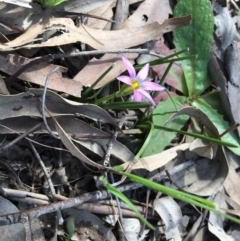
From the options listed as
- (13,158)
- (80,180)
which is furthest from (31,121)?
(80,180)

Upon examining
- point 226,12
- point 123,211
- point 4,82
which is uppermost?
point 226,12

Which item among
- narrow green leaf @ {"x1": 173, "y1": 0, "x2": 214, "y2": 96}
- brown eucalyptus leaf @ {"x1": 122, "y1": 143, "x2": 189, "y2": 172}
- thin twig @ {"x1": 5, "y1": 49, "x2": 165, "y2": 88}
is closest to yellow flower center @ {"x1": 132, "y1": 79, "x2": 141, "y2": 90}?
thin twig @ {"x1": 5, "y1": 49, "x2": 165, "y2": 88}

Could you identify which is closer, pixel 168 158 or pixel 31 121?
pixel 31 121

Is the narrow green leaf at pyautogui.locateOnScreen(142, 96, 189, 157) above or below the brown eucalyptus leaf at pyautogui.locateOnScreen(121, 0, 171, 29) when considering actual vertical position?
below

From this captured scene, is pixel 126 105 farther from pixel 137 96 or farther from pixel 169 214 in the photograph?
pixel 169 214

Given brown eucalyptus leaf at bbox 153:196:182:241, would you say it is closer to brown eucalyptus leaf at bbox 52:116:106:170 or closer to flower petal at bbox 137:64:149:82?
brown eucalyptus leaf at bbox 52:116:106:170

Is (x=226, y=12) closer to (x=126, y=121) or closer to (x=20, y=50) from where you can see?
(x=126, y=121)

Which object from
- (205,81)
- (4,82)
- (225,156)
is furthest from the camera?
(205,81)

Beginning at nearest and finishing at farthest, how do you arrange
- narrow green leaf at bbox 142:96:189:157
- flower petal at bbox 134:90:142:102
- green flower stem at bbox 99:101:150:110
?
flower petal at bbox 134:90:142:102 → green flower stem at bbox 99:101:150:110 → narrow green leaf at bbox 142:96:189:157

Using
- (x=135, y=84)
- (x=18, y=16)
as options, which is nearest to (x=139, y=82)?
(x=135, y=84)
